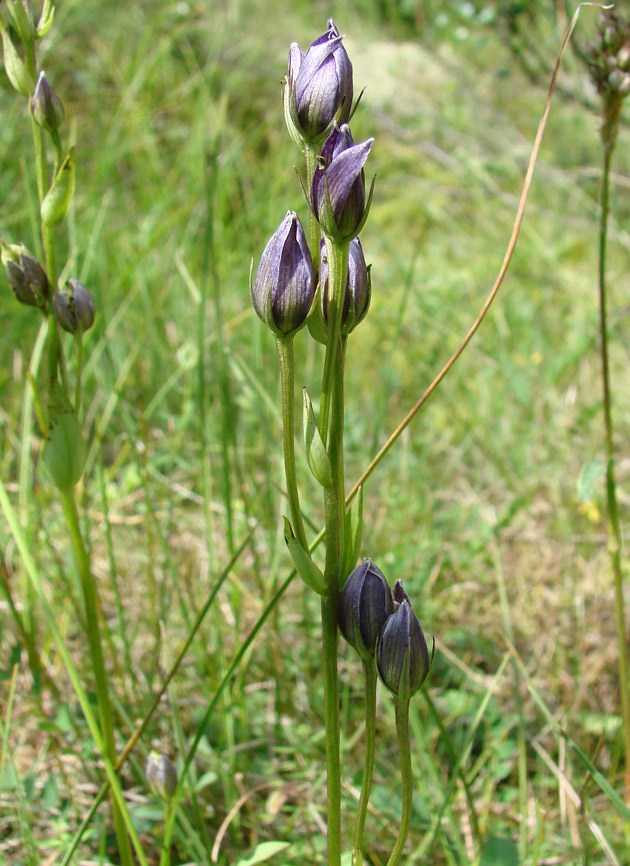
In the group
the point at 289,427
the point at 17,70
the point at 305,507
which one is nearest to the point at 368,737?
the point at 289,427

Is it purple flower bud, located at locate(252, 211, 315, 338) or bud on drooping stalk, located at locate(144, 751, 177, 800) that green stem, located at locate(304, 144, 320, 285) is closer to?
purple flower bud, located at locate(252, 211, 315, 338)

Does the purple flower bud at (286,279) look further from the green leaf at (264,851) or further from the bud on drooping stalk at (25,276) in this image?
the green leaf at (264,851)

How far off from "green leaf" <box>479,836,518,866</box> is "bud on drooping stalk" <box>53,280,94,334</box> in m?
0.82

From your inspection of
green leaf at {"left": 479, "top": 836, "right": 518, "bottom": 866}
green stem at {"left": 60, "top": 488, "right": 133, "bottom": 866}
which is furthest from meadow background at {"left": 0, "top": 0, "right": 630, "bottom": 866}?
green stem at {"left": 60, "top": 488, "right": 133, "bottom": 866}

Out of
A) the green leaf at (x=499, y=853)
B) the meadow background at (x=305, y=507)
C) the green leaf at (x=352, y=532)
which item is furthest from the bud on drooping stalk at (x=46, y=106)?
the green leaf at (x=499, y=853)

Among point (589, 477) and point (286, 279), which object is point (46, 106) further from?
point (589, 477)

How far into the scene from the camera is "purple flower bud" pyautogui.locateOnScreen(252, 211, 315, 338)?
2.17ft

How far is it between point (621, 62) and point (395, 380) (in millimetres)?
1029

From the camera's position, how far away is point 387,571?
1.54 metres

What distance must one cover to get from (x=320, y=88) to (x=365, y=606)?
0.44m

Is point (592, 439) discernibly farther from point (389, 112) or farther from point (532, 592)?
point (389, 112)

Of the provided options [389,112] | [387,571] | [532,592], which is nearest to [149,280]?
[387,571]

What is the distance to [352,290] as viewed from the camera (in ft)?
2.28

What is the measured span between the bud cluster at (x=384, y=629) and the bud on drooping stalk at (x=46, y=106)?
0.64 m
